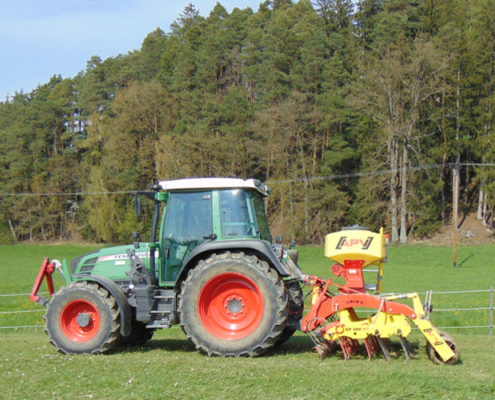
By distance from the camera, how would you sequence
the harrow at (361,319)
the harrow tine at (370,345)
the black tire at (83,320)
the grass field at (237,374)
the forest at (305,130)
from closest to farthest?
the grass field at (237,374) → the harrow at (361,319) → the harrow tine at (370,345) → the black tire at (83,320) → the forest at (305,130)

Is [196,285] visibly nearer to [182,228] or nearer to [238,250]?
[238,250]

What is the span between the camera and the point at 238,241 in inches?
278

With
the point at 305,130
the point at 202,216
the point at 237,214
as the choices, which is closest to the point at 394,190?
the point at 305,130

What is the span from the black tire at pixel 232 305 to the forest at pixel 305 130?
28.2m

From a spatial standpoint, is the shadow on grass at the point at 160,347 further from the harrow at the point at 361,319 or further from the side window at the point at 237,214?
the harrow at the point at 361,319

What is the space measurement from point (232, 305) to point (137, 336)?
1990 mm

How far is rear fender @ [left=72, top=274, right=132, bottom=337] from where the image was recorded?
717 cm

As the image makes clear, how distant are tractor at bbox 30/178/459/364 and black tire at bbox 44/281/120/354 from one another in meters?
0.01

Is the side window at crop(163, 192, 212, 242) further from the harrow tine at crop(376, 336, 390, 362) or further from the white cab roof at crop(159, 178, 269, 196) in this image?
the harrow tine at crop(376, 336, 390, 362)

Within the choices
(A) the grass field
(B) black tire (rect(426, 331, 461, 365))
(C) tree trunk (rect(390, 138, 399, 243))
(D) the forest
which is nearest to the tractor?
(B) black tire (rect(426, 331, 461, 365))

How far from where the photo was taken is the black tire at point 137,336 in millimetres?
7842

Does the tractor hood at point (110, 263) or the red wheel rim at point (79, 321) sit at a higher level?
the tractor hood at point (110, 263)

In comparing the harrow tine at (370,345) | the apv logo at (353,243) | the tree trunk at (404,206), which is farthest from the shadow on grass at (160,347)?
the tree trunk at (404,206)

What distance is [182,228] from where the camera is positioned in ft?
24.7
